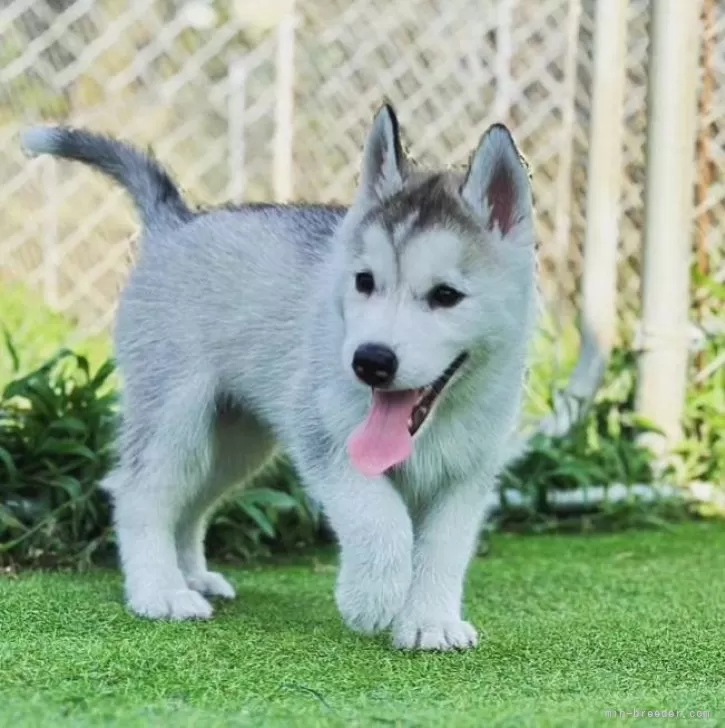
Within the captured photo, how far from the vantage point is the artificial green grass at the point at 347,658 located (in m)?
2.09

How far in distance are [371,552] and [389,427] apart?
265 mm

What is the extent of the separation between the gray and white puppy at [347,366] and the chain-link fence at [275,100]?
1714mm

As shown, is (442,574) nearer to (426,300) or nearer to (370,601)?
(370,601)

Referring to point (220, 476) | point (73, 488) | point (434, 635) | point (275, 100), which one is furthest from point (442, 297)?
point (275, 100)

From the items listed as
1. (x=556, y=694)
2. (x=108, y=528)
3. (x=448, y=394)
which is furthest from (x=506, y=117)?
(x=556, y=694)

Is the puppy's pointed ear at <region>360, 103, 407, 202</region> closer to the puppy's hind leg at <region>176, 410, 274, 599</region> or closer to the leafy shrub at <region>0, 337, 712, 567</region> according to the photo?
the puppy's hind leg at <region>176, 410, 274, 599</region>

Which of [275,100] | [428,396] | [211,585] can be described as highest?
[275,100]

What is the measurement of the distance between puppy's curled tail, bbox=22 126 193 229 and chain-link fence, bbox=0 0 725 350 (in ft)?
5.28

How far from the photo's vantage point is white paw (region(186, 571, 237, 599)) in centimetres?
349

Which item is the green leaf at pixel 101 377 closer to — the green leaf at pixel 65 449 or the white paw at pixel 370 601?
the green leaf at pixel 65 449

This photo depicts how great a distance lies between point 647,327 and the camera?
5.41 m

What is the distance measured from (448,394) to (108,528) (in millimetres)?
1485

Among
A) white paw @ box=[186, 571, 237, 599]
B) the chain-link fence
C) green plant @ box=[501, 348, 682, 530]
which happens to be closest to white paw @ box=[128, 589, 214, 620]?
white paw @ box=[186, 571, 237, 599]

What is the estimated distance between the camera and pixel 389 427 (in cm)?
279
